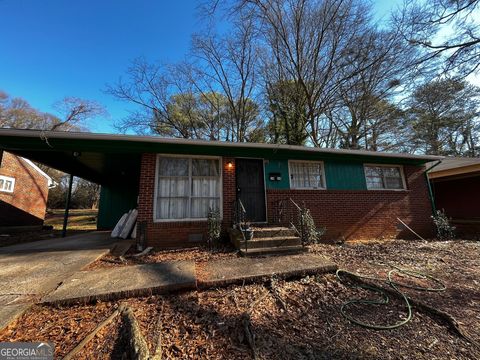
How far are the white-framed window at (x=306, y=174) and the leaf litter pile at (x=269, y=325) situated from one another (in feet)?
13.3

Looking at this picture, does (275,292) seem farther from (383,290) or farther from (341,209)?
(341,209)

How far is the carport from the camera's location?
5206 millimetres

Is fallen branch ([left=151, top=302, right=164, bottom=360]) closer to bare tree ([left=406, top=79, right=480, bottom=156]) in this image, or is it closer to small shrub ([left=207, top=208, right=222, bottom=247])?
small shrub ([left=207, top=208, right=222, bottom=247])

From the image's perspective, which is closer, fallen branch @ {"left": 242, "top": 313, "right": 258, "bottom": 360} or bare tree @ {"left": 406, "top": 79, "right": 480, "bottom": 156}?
fallen branch @ {"left": 242, "top": 313, "right": 258, "bottom": 360}

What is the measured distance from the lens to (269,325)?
2.44 meters

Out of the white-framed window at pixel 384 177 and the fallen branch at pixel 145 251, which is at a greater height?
the white-framed window at pixel 384 177

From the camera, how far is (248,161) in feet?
22.8

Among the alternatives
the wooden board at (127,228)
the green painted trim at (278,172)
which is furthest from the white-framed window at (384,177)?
the wooden board at (127,228)

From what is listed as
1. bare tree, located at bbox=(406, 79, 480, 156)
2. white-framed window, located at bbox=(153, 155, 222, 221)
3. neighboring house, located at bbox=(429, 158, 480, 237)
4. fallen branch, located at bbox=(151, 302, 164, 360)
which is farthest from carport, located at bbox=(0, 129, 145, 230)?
bare tree, located at bbox=(406, 79, 480, 156)

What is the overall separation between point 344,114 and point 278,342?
56.5 feet

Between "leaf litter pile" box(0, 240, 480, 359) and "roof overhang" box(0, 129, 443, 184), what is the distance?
4.02 metres

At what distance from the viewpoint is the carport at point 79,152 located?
521 centimetres

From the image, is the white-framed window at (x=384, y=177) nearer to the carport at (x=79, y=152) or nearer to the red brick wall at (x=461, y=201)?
the red brick wall at (x=461, y=201)

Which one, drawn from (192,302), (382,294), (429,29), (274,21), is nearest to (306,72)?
(274,21)
